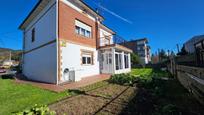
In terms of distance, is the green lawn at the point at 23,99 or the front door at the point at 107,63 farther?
the front door at the point at 107,63

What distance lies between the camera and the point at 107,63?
1356 cm

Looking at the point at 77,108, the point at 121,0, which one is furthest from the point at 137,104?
the point at 121,0

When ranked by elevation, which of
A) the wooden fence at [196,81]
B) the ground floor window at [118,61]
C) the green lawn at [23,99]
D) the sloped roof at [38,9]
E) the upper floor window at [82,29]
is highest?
the sloped roof at [38,9]

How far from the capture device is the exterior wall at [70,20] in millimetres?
9267

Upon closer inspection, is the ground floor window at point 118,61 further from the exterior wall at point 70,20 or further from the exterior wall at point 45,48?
the exterior wall at point 45,48

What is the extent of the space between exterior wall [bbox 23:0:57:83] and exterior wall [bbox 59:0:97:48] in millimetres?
525

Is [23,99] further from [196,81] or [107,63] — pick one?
[107,63]

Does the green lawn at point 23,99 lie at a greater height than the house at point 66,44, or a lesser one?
lesser

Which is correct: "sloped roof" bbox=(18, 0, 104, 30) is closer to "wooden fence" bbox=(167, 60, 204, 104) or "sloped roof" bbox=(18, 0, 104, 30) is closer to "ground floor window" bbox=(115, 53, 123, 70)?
"ground floor window" bbox=(115, 53, 123, 70)

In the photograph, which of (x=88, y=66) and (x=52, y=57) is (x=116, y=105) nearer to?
(x=52, y=57)

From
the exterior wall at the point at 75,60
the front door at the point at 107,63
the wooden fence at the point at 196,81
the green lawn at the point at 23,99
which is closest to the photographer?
the wooden fence at the point at 196,81

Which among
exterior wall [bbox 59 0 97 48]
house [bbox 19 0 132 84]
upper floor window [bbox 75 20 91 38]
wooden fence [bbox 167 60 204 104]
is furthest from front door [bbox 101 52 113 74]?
wooden fence [bbox 167 60 204 104]

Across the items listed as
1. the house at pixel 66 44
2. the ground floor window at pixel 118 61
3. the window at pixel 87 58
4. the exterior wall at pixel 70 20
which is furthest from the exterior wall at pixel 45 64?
the ground floor window at pixel 118 61

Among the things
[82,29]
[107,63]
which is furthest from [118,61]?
[82,29]
